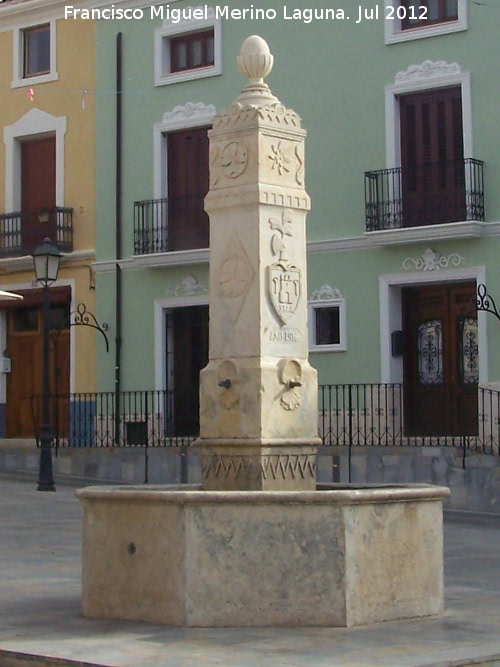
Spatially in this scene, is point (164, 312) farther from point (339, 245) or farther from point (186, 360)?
point (339, 245)

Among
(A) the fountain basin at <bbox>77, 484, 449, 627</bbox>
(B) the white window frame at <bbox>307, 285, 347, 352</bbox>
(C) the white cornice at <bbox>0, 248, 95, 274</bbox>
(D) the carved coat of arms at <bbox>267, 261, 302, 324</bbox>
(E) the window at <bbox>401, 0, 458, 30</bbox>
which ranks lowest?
(A) the fountain basin at <bbox>77, 484, 449, 627</bbox>

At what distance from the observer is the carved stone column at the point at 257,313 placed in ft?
31.4

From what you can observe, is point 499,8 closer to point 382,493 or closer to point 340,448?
point 340,448

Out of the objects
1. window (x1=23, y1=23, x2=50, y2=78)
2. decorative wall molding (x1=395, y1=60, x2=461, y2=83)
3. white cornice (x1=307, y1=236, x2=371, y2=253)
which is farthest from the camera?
window (x1=23, y1=23, x2=50, y2=78)

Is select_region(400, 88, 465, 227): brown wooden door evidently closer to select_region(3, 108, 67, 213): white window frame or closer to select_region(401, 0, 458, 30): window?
select_region(401, 0, 458, 30): window

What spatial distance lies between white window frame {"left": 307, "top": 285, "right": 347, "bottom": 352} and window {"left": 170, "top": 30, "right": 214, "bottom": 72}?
4.82 meters

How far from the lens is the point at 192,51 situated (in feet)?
81.1

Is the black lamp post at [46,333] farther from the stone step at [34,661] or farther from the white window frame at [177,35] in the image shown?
the stone step at [34,661]

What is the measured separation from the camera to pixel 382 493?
359 inches

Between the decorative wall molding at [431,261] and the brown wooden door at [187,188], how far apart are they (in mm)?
3822

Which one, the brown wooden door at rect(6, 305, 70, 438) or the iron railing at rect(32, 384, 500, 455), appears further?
the brown wooden door at rect(6, 305, 70, 438)

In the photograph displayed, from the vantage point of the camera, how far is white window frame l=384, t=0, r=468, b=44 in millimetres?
21331


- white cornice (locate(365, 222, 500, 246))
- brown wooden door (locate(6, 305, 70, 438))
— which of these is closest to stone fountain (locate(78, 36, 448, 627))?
white cornice (locate(365, 222, 500, 246))

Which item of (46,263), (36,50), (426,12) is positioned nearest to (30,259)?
(36,50)
